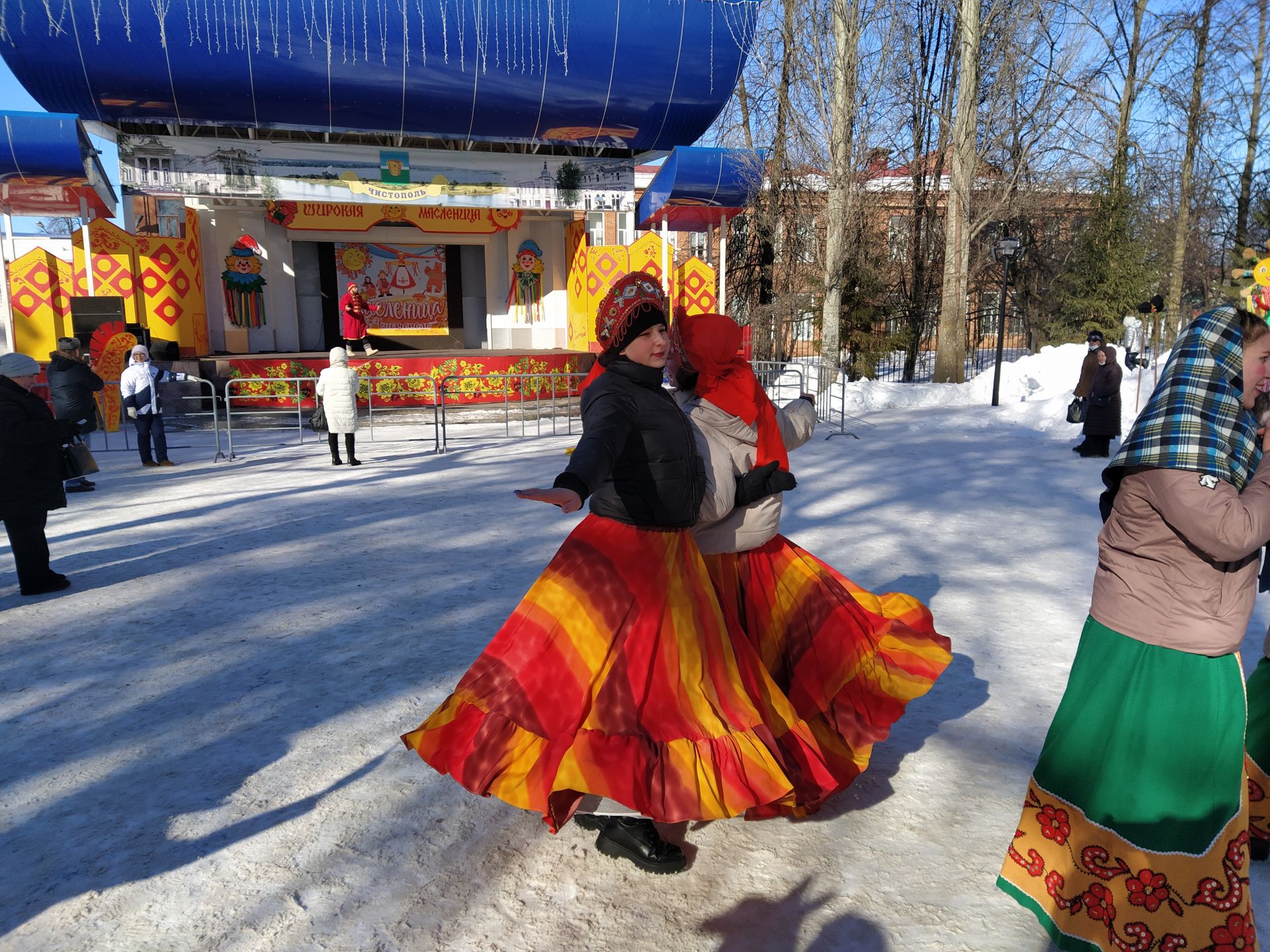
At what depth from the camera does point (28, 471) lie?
5875mm

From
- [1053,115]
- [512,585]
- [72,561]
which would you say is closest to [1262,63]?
[1053,115]

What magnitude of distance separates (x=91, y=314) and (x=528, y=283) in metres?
9.53

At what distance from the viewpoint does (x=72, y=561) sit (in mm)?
6848

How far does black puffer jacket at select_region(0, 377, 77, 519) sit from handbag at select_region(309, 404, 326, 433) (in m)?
7.42

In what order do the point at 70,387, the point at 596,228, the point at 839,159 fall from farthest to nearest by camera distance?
the point at 596,228 < the point at 839,159 < the point at 70,387

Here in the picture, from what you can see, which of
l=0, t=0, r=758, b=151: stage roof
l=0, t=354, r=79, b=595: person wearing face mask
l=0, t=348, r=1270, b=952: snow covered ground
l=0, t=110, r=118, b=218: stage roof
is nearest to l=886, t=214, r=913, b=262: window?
l=0, t=0, r=758, b=151: stage roof

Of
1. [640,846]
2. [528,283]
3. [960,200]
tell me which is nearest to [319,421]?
[528,283]

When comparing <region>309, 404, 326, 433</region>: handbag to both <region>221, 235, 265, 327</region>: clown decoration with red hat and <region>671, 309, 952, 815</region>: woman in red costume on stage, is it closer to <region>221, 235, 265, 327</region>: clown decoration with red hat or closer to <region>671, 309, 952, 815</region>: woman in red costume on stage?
<region>221, 235, 265, 327</region>: clown decoration with red hat

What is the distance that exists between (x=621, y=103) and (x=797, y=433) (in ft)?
47.7

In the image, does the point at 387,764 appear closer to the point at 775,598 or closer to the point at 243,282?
the point at 775,598

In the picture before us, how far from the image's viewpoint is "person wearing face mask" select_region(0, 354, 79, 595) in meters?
5.77

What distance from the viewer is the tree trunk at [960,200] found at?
18.4m

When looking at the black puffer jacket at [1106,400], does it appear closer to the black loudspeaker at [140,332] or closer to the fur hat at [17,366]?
the fur hat at [17,366]

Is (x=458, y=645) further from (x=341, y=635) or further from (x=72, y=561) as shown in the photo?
(x=72, y=561)
